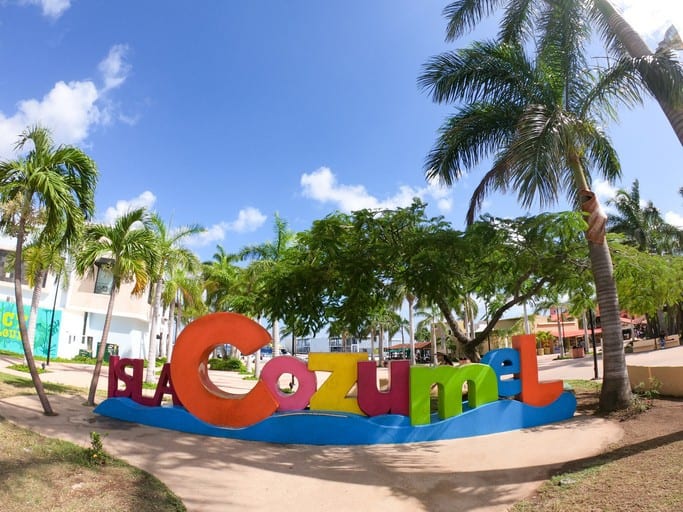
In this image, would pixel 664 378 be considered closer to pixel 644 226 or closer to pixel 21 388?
pixel 21 388


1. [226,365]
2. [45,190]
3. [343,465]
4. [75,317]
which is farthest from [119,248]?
[226,365]

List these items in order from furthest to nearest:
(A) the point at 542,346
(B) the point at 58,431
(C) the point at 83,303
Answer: (A) the point at 542,346
(C) the point at 83,303
(B) the point at 58,431

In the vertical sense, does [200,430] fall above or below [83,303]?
below

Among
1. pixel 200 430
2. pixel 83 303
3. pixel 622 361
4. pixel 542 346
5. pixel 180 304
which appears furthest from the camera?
pixel 542 346

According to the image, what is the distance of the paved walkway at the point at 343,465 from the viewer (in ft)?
23.9

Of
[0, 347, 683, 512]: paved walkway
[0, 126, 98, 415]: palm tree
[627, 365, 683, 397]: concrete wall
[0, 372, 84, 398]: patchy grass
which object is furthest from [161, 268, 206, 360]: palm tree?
[627, 365, 683, 397]: concrete wall

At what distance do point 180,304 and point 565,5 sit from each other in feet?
114

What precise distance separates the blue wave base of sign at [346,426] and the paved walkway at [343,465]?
0.26 m

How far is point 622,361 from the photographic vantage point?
12.5 metres

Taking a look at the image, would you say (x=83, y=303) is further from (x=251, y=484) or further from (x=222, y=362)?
(x=251, y=484)

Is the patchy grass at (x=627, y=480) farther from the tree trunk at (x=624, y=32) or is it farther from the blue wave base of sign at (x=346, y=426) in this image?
the tree trunk at (x=624, y=32)

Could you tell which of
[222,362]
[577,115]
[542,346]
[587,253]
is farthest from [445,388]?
[542,346]

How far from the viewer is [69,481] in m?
6.77

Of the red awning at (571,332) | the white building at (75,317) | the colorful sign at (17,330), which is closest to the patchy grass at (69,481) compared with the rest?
the white building at (75,317)
